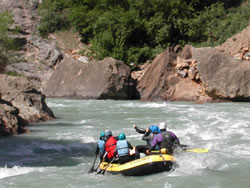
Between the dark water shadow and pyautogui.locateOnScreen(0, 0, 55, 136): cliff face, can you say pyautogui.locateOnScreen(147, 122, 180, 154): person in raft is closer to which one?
the dark water shadow

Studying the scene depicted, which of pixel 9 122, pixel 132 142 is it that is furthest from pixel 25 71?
pixel 132 142

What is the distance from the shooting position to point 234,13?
29.2 metres

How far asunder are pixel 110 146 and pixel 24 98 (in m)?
7.41

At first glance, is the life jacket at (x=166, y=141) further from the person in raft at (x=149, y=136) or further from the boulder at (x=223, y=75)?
the boulder at (x=223, y=75)

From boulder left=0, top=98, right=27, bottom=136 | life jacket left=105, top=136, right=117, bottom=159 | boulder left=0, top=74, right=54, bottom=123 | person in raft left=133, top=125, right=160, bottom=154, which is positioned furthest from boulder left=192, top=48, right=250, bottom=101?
life jacket left=105, top=136, right=117, bottom=159

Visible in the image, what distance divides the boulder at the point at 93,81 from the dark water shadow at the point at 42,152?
10658 millimetres

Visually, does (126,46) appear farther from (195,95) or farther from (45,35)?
(195,95)

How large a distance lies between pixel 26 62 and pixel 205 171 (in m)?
22.6

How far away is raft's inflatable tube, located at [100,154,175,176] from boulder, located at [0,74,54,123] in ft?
23.4

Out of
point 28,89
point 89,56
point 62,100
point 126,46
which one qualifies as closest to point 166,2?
point 126,46

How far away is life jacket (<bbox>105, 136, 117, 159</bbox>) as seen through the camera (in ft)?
26.8

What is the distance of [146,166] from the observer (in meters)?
7.61

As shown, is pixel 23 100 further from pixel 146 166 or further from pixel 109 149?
pixel 146 166

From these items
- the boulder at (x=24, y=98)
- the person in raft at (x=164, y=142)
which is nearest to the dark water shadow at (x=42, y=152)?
the person in raft at (x=164, y=142)
